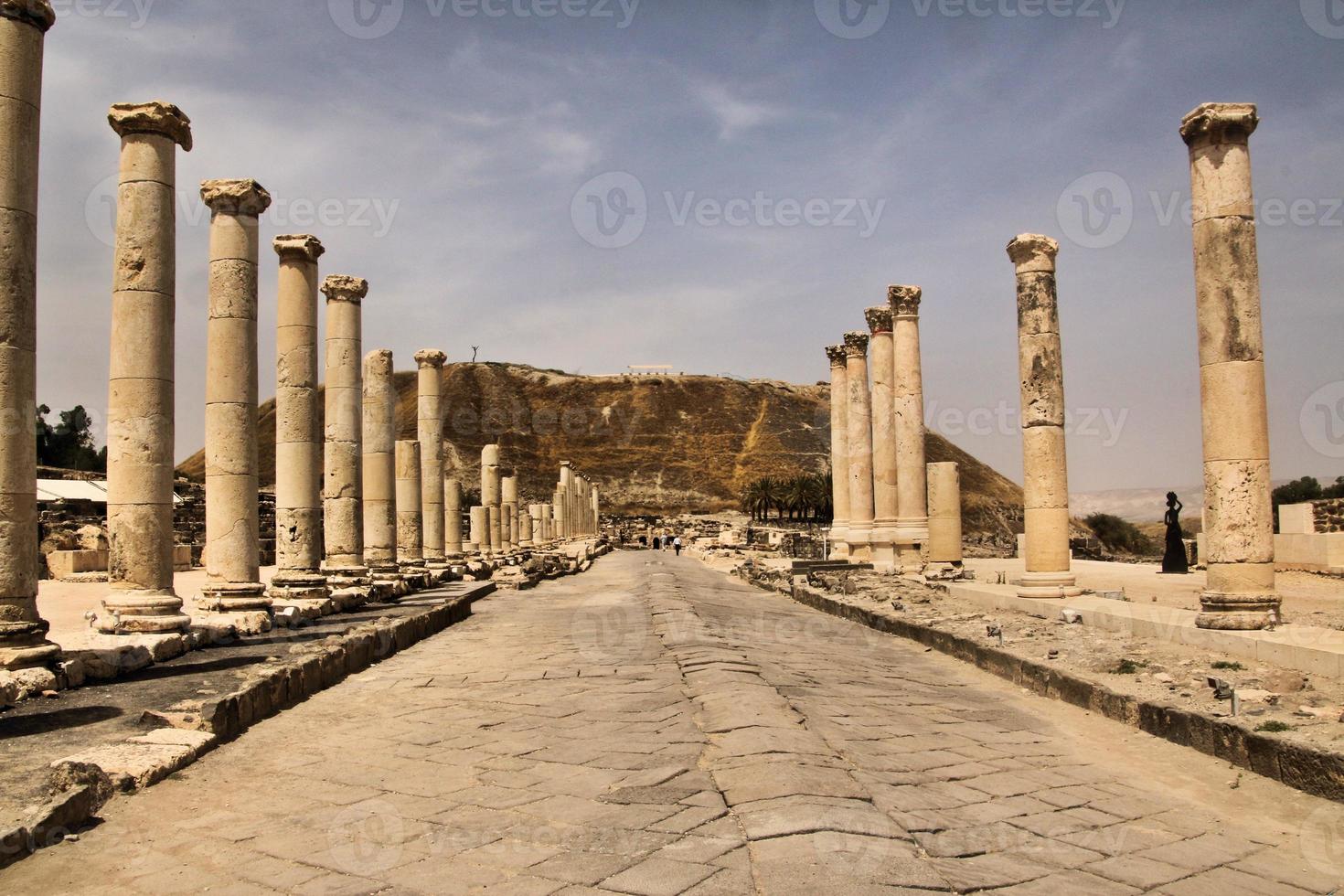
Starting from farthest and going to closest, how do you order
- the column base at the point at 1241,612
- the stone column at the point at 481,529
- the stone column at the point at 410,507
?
the stone column at the point at 481,529 → the stone column at the point at 410,507 → the column base at the point at 1241,612

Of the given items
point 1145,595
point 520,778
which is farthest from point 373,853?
point 1145,595

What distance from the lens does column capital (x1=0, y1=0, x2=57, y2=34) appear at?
822 cm

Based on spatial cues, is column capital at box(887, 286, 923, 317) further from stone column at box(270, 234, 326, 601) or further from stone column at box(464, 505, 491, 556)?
stone column at box(464, 505, 491, 556)

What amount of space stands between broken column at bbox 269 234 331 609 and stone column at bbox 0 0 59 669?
19.9ft

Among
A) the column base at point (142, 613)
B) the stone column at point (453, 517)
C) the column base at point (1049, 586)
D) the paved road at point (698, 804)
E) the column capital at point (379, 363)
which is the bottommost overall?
the paved road at point (698, 804)

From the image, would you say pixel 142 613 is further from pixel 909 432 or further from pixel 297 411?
pixel 909 432

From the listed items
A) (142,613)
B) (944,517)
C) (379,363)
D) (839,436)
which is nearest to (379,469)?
(379,363)

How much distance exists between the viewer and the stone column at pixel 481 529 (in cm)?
3362

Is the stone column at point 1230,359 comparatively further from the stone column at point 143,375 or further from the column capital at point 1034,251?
Answer: the stone column at point 143,375

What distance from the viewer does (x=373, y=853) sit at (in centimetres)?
459

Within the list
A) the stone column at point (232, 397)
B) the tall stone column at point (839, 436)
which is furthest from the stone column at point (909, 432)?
the stone column at point (232, 397)

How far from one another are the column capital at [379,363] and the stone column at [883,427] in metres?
10.6

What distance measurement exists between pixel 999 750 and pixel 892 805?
2001 millimetres

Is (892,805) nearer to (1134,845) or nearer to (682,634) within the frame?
(1134,845)
